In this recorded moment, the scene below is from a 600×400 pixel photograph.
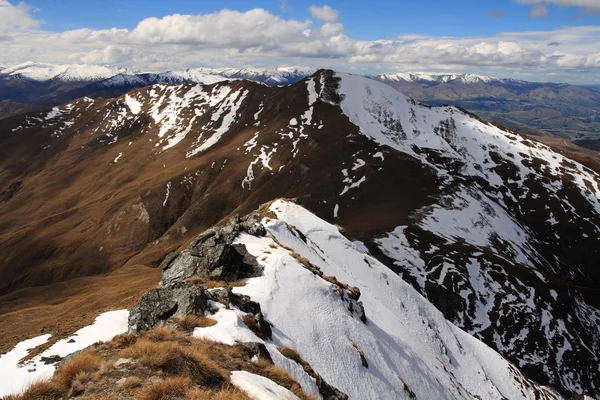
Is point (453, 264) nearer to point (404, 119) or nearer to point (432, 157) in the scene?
point (432, 157)

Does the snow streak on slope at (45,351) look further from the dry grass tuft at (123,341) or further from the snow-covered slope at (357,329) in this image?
the snow-covered slope at (357,329)

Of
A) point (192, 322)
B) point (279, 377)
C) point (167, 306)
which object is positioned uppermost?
point (279, 377)

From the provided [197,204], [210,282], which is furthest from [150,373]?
[197,204]

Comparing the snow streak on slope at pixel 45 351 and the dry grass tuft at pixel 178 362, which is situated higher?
the dry grass tuft at pixel 178 362

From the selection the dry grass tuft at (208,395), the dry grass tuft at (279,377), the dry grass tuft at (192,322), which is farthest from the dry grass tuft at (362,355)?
the dry grass tuft at (208,395)

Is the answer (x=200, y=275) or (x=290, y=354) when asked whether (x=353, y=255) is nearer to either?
(x=200, y=275)

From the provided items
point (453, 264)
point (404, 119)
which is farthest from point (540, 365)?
point (404, 119)
